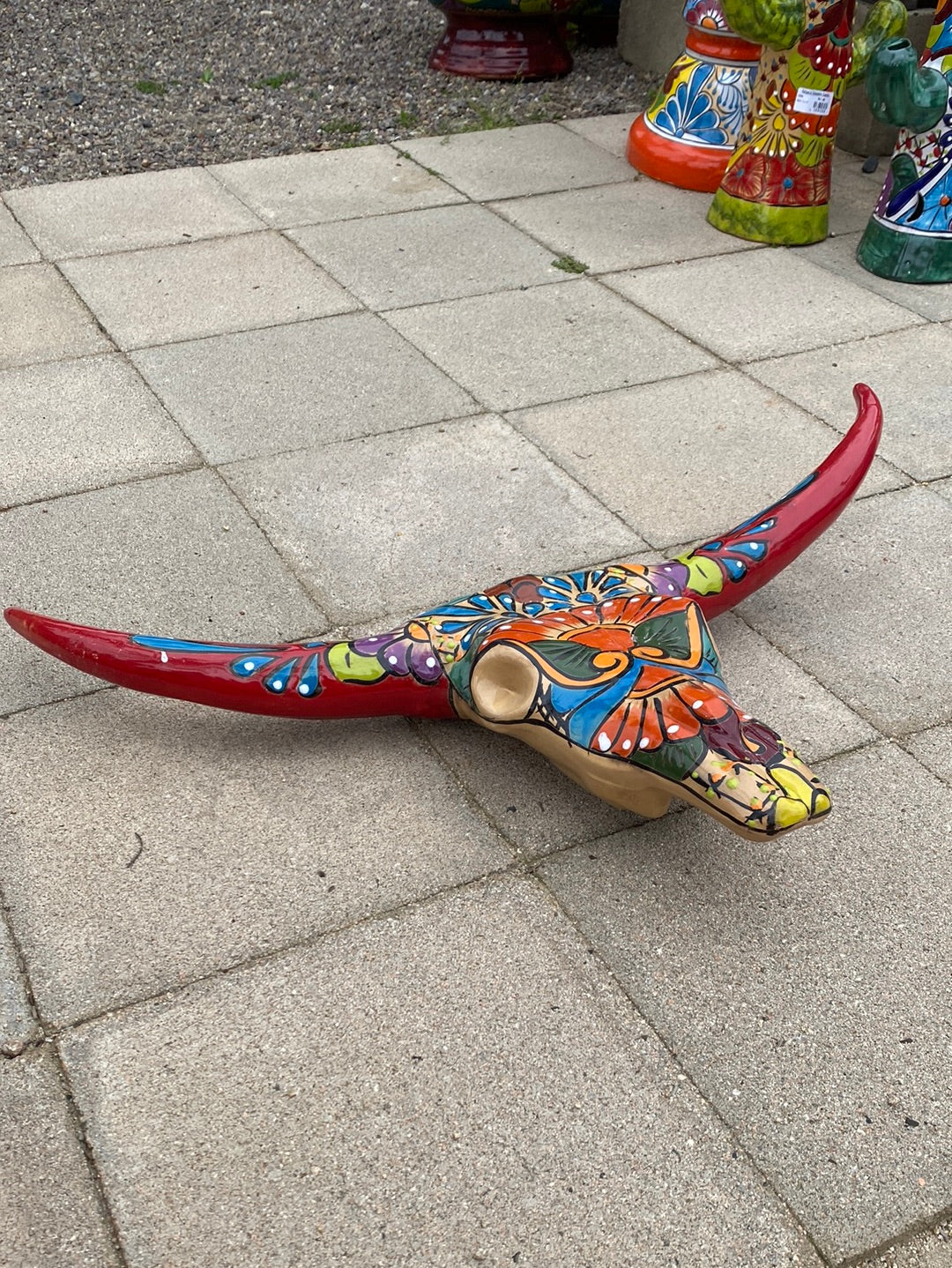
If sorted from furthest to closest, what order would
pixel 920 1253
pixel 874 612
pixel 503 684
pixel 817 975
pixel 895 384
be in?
pixel 895 384
pixel 874 612
pixel 503 684
pixel 817 975
pixel 920 1253

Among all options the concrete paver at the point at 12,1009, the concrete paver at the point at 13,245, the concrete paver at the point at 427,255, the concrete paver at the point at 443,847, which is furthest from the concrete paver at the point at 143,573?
the concrete paver at the point at 13,245

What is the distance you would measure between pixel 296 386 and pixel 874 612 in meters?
1.88

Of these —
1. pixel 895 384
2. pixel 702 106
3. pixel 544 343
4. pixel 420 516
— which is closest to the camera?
pixel 420 516

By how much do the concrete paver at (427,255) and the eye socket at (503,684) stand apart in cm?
241

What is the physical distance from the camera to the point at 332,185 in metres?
5.47

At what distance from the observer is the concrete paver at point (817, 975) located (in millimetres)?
1903

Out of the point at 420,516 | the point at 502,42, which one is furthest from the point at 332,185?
the point at 420,516

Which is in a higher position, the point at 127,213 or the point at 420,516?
the point at 420,516

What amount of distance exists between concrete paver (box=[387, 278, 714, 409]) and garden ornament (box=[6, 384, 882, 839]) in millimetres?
1334

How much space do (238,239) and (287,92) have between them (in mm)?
2073

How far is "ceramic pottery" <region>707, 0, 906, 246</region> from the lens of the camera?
4.48 meters

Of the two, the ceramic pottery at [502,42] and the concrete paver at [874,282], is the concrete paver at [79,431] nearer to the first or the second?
the concrete paver at [874,282]

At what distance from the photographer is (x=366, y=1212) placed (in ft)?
5.95

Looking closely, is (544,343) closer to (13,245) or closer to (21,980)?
(13,245)
